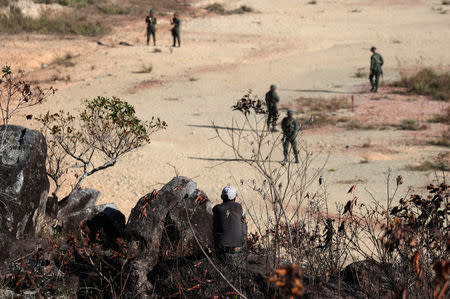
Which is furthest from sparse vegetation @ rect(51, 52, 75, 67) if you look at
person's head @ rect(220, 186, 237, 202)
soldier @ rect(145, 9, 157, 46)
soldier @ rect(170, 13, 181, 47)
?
person's head @ rect(220, 186, 237, 202)

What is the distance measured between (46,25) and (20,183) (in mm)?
22362

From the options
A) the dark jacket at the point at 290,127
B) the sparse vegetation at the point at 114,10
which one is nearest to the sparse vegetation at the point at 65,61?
the sparse vegetation at the point at 114,10

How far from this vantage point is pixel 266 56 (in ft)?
82.9

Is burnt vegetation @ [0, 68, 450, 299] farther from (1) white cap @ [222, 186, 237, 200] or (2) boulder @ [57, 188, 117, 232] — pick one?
(1) white cap @ [222, 186, 237, 200]

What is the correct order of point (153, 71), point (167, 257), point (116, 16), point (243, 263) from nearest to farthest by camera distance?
1. point (243, 263)
2. point (167, 257)
3. point (153, 71)
4. point (116, 16)

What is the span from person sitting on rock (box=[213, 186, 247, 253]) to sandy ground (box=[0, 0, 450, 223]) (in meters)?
5.34

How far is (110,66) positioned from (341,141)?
11072mm

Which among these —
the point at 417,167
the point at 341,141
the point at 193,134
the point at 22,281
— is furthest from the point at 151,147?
the point at 22,281

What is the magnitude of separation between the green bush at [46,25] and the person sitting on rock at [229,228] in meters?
22.8

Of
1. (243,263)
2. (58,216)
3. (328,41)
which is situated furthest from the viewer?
(328,41)

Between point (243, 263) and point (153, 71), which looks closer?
point (243, 263)

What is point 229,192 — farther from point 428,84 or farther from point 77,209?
point 428,84

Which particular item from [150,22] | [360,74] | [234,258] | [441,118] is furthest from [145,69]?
[234,258]

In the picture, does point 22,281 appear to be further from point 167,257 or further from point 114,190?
point 114,190
